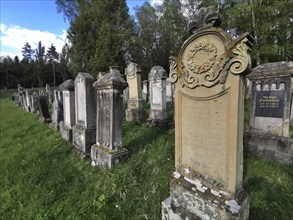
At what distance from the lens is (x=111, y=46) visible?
69.7 ft

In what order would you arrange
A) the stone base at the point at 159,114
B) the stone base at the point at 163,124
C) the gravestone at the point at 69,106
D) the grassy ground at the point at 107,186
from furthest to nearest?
the stone base at the point at 159,114 < the stone base at the point at 163,124 < the gravestone at the point at 69,106 < the grassy ground at the point at 107,186

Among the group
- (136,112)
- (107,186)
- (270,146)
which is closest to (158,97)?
(136,112)

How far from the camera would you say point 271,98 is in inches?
172

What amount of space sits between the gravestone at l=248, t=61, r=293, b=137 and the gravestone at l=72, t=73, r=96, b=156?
371cm

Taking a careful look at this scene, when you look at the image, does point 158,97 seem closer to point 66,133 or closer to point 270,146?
point 66,133

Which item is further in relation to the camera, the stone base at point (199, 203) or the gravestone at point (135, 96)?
the gravestone at point (135, 96)

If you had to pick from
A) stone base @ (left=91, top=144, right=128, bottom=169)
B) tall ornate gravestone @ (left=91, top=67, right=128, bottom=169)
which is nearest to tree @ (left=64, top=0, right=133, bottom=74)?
tall ornate gravestone @ (left=91, top=67, right=128, bottom=169)

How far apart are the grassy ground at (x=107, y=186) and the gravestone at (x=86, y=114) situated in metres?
0.35

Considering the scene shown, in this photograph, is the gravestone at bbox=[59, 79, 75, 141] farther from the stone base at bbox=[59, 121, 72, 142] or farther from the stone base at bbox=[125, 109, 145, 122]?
the stone base at bbox=[125, 109, 145, 122]

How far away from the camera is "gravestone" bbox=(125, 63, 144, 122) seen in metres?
8.13

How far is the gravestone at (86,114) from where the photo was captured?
15.2 ft

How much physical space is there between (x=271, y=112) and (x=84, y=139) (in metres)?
4.23

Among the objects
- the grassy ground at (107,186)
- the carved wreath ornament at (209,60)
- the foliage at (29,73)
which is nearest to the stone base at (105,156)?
the grassy ground at (107,186)

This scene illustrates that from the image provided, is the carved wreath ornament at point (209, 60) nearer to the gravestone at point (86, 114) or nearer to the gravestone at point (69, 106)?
the gravestone at point (86, 114)
